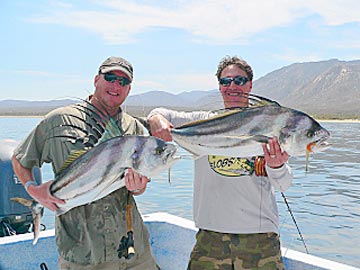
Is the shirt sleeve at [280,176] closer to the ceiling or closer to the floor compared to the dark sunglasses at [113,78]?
closer to the floor

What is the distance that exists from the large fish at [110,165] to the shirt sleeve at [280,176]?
2.57 ft

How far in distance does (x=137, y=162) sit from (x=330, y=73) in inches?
7047

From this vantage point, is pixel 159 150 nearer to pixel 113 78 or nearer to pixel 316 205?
pixel 113 78

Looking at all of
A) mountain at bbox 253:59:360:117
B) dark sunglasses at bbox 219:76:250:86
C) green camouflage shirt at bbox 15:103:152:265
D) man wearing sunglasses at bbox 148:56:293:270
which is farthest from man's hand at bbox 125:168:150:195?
mountain at bbox 253:59:360:117

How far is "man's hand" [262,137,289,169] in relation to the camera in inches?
103

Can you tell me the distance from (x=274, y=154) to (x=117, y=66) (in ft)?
3.79

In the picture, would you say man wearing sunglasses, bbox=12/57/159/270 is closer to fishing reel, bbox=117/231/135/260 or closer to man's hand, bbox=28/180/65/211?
fishing reel, bbox=117/231/135/260

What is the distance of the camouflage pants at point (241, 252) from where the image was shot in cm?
325

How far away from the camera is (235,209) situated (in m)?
3.24

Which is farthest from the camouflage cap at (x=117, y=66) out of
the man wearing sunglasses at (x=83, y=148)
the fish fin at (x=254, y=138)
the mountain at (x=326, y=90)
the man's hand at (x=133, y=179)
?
the mountain at (x=326, y=90)

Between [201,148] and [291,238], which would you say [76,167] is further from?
[291,238]

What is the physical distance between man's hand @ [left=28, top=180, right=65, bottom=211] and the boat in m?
1.70

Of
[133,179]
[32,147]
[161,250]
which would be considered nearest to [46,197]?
[32,147]

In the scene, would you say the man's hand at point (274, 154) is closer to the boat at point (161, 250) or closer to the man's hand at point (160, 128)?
the man's hand at point (160, 128)
